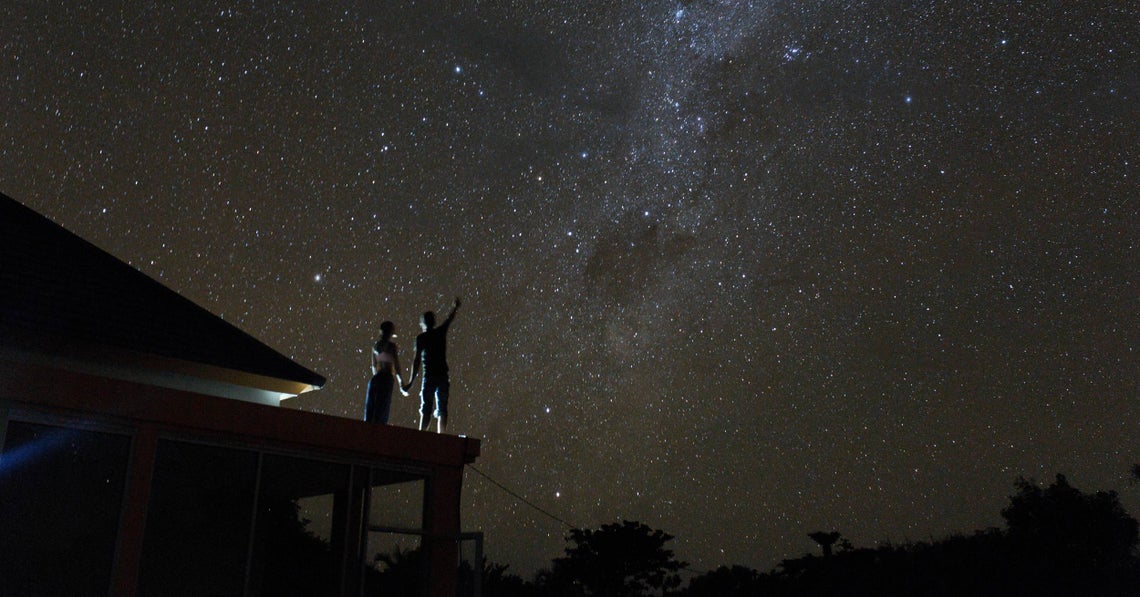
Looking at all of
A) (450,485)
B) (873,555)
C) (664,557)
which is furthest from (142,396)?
(664,557)

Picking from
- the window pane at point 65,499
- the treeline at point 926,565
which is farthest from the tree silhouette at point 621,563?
the window pane at point 65,499

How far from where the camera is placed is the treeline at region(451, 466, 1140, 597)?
2503 cm

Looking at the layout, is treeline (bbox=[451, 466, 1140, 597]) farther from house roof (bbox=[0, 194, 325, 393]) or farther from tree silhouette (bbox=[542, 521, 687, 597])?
house roof (bbox=[0, 194, 325, 393])

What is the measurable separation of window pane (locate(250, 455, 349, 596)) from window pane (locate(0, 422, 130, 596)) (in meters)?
1.24

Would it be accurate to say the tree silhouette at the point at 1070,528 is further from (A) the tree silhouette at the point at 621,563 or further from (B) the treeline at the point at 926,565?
(A) the tree silhouette at the point at 621,563

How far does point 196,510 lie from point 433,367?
2.70 metres

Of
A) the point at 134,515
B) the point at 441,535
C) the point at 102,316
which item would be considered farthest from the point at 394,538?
the point at 102,316

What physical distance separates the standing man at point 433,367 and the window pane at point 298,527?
4.28ft

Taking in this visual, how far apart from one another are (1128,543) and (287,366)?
31.3 metres

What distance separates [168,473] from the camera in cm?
644

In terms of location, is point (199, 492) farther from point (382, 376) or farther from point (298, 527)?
point (382, 376)

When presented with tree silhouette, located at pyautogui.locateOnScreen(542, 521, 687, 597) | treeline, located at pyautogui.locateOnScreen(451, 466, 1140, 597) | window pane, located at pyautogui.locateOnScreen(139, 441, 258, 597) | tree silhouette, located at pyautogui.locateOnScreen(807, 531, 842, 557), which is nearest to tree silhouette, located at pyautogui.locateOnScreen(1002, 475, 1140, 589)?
treeline, located at pyautogui.locateOnScreen(451, 466, 1140, 597)

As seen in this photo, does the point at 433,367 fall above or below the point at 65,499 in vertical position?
above

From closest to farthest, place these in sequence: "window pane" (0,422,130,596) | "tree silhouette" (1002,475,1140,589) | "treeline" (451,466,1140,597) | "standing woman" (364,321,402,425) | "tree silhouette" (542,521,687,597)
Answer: "window pane" (0,422,130,596) < "standing woman" (364,321,402,425) < "treeline" (451,466,1140,597) < "tree silhouette" (1002,475,1140,589) < "tree silhouette" (542,521,687,597)
